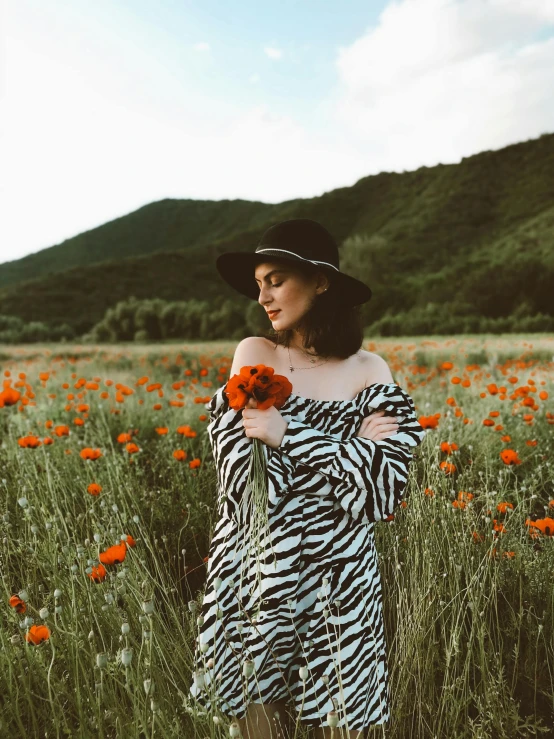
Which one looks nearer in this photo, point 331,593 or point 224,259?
point 331,593

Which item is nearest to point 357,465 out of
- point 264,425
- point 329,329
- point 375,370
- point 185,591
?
point 264,425

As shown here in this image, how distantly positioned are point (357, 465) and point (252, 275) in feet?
3.07

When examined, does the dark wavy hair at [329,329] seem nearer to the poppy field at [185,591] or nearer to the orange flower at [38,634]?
the poppy field at [185,591]

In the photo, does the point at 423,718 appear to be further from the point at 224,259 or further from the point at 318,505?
the point at 224,259

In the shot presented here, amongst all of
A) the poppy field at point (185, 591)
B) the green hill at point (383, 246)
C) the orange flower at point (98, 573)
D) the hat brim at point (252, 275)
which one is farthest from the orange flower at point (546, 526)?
the green hill at point (383, 246)

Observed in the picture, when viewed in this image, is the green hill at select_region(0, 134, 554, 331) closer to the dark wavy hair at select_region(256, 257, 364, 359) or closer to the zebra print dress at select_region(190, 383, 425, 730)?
the dark wavy hair at select_region(256, 257, 364, 359)

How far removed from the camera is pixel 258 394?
1.31m

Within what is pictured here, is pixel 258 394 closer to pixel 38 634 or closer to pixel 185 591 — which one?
pixel 38 634

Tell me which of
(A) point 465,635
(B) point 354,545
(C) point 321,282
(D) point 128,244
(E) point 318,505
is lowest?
(A) point 465,635

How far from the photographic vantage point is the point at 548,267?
2862 centimetres

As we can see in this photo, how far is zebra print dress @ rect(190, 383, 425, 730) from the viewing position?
4.75ft

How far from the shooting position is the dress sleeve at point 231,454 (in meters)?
1.45

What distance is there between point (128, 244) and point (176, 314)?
5275 cm

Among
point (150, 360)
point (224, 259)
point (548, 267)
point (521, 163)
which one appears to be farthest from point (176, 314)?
point (521, 163)
